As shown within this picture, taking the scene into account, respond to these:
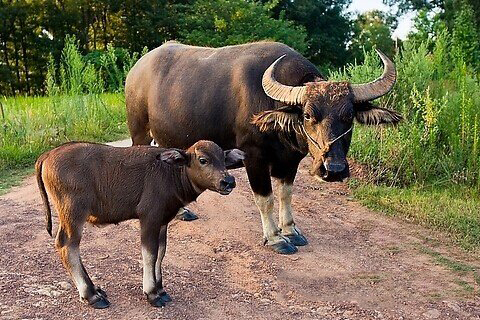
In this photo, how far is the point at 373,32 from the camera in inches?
1612

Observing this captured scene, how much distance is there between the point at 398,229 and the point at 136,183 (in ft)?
11.5

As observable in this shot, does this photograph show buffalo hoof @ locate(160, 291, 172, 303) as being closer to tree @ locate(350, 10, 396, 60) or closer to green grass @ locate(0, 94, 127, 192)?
green grass @ locate(0, 94, 127, 192)

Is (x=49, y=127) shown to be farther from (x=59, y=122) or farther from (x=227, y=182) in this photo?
(x=227, y=182)

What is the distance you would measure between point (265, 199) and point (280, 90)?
1130mm

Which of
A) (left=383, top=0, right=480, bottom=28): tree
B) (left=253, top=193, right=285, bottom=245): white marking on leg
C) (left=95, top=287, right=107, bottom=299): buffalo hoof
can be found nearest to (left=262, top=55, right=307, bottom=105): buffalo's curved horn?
(left=253, top=193, right=285, bottom=245): white marking on leg

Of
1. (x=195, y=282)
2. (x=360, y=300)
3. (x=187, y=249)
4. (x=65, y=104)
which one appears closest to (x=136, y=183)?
(x=195, y=282)

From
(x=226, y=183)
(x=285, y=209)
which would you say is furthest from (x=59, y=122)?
(x=226, y=183)

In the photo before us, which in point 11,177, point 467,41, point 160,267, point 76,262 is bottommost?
point 11,177

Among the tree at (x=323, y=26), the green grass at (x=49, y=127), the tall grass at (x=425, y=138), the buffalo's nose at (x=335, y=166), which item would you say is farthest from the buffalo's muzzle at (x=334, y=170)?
the tree at (x=323, y=26)

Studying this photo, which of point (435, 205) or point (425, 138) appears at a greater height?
point (425, 138)

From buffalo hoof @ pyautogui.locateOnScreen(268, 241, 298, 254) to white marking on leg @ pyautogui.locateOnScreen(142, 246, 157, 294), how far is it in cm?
166

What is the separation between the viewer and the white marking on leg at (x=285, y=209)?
611 centimetres

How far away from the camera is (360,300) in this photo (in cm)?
491

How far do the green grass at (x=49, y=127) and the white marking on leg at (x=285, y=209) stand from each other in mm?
3982
